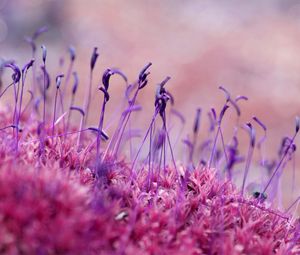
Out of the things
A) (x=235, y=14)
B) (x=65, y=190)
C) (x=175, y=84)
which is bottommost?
(x=175, y=84)

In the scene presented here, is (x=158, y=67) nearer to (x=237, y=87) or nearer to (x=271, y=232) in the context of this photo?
(x=237, y=87)

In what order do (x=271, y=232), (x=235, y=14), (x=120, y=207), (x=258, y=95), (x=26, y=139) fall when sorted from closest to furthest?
(x=120, y=207) → (x=271, y=232) → (x=26, y=139) → (x=258, y=95) → (x=235, y=14)

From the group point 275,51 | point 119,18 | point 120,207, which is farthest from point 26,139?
point 119,18

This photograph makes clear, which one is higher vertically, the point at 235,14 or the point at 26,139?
the point at 235,14

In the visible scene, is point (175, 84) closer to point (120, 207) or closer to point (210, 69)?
point (210, 69)

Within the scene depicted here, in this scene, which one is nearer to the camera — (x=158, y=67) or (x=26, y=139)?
(x=26, y=139)

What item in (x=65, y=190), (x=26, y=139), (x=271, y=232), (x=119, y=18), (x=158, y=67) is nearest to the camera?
(x=65, y=190)
